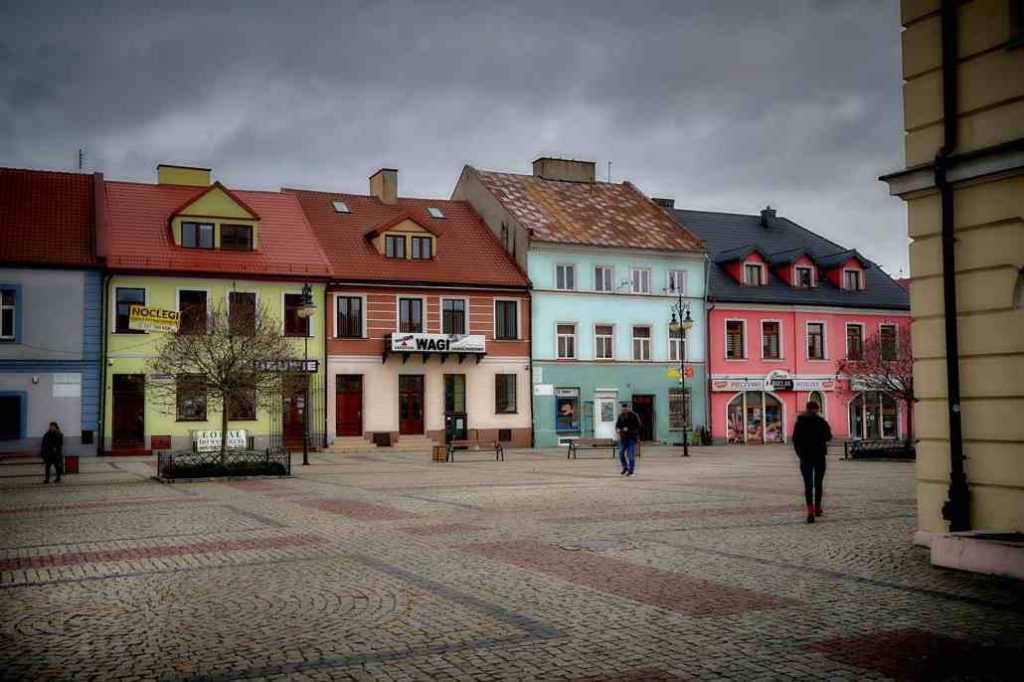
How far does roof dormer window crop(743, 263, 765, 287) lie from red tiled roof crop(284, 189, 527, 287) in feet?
41.5

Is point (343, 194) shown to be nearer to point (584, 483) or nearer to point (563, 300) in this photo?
point (563, 300)

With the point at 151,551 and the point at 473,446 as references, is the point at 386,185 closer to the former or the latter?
the point at 473,446

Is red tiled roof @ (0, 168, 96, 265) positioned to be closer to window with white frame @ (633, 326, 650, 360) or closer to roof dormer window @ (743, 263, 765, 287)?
window with white frame @ (633, 326, 650, 360)

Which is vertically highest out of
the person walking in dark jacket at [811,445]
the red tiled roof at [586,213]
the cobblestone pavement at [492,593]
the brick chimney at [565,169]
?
the brick chimney at [565,169]

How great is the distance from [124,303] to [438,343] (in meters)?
12.7

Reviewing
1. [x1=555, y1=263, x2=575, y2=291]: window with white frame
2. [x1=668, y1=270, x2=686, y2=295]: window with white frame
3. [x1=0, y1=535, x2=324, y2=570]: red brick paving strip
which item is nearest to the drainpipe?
[x1=0, y1=535, x2=324, y2=570]: red brick paving strip

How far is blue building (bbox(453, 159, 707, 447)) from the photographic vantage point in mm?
46969

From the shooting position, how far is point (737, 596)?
941 cm

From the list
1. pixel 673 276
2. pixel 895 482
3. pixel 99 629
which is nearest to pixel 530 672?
pixel 99 629

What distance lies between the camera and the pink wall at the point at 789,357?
50.4m

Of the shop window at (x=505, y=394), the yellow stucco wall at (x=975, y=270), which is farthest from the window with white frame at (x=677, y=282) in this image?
the yellow stucco wall at (x=975, y=270)

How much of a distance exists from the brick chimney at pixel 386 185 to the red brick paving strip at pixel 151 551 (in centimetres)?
3723

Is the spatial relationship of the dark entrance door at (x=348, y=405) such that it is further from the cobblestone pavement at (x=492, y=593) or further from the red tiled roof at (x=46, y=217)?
the cobblestone pavement at (x=492, y=593)

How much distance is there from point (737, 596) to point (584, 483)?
1406cm
